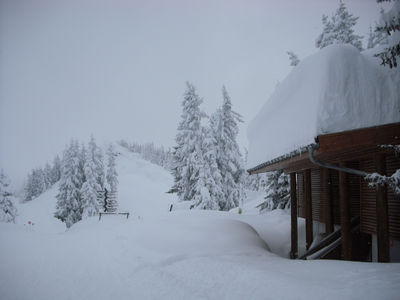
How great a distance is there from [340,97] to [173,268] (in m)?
5.24

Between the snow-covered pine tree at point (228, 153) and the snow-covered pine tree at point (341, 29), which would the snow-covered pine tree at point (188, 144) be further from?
the snow-covered pine tree at point (341, 29)

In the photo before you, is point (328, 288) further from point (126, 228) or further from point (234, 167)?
point (234, 167)

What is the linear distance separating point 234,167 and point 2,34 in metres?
18.7

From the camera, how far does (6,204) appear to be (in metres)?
25.7

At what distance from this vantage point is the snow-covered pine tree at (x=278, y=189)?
15.3 m

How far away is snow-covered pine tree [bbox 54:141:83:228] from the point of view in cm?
3247

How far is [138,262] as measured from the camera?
5652mm

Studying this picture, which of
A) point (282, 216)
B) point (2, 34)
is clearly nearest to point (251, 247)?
point (282, 216)

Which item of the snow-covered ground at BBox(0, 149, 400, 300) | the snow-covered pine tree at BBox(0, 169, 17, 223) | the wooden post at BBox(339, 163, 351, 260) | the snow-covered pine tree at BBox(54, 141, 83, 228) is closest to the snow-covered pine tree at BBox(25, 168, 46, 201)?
the snow-covered pine tree at BBox(54, 141, 83, 228)

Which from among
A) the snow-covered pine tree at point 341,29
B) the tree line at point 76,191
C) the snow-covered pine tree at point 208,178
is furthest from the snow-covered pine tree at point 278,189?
the tree line at point 76,191

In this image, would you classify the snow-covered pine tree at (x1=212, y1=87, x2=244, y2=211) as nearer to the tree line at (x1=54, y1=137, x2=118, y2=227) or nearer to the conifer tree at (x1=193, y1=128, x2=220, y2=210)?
the conifer tree at (x1=193, y1=128, x2=220, y2=210)

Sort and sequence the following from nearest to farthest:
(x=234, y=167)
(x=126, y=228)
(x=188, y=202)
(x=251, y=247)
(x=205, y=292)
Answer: (x=205, y=292) < (x=251, y=247) < (x=126, y=228) < (x=188, y=202) < (x=234, y=167)

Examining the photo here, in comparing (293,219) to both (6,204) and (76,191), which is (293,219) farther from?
(76,191)

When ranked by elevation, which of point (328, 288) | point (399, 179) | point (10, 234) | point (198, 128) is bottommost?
point (10, 234)
